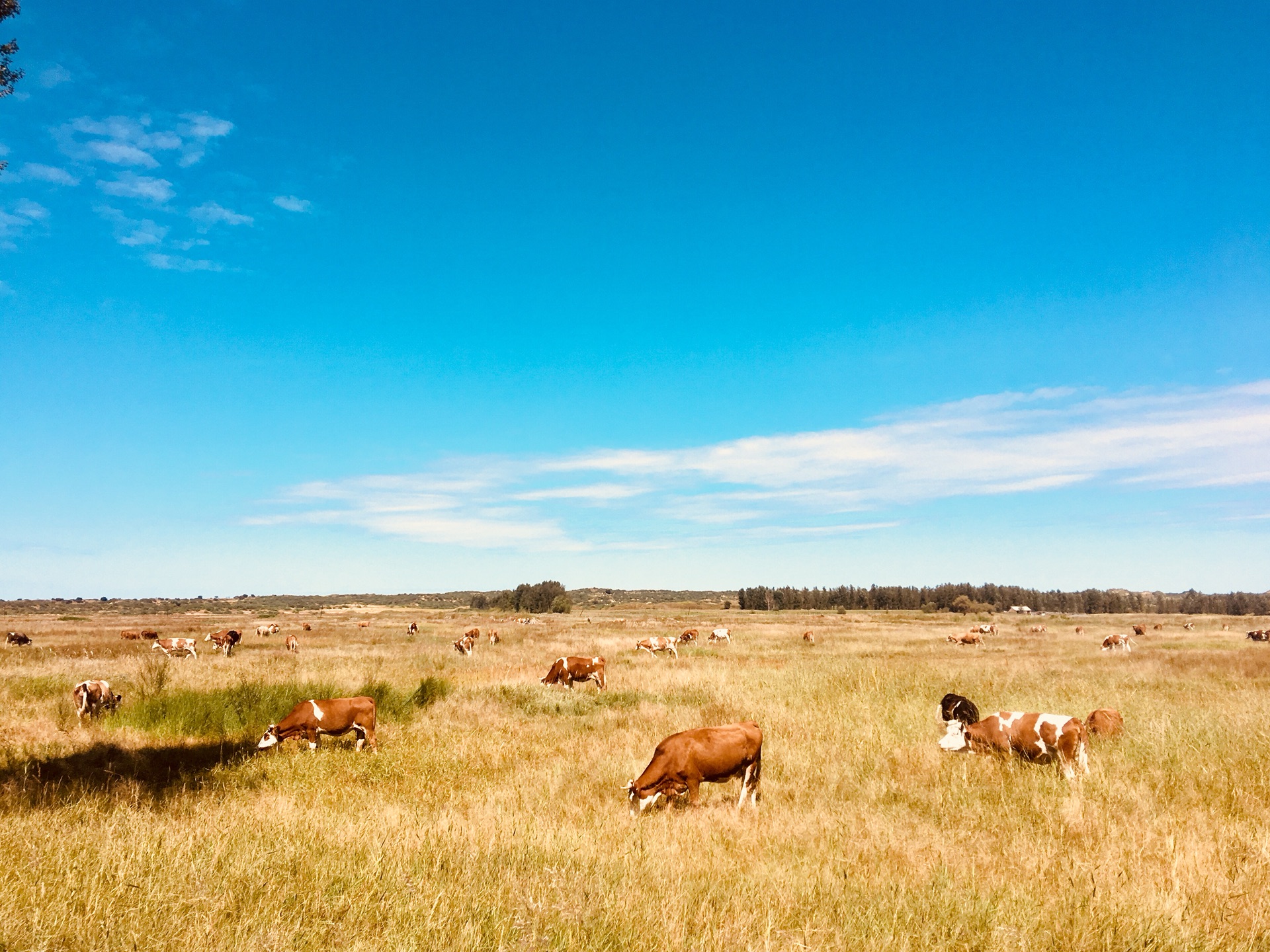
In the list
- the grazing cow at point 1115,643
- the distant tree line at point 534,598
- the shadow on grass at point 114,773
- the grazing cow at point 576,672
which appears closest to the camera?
the shadow on grass at point 114,773

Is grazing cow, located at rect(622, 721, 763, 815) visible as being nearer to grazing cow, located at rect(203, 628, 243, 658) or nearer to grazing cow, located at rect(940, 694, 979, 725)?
grazing cow, located at rect(940, 694, 979, 725)

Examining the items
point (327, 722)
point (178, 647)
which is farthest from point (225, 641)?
point (327, 722)

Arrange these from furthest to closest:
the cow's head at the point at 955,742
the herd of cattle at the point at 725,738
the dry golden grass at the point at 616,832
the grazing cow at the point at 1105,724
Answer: the grazing cow at the point at 1105,724 → the cow's head at the point at 955,742 → the herd of cattle at the point at 725,738 → the dry golden grass at the point at 616,832

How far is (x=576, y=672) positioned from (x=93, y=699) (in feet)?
43.2

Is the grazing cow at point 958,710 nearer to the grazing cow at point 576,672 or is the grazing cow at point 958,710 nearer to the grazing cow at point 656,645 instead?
the grazing cow at point 576,672

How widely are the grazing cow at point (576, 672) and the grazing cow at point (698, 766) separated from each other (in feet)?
41.0

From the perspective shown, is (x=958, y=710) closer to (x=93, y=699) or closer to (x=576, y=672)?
(x=576, y=672)

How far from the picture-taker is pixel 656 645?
36.7 m

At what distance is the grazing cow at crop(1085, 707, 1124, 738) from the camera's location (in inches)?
503

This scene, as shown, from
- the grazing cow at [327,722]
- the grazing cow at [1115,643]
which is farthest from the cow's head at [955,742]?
the grazing cow at [1115,643]

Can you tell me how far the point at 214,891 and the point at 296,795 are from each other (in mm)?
4817

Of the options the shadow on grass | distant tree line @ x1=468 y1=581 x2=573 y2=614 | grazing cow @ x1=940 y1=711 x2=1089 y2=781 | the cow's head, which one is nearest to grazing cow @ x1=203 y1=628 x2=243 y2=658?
the shadow on grass

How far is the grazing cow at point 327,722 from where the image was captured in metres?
13.5

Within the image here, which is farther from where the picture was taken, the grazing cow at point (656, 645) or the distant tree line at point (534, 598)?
the distant tree line at point (534, 598)
